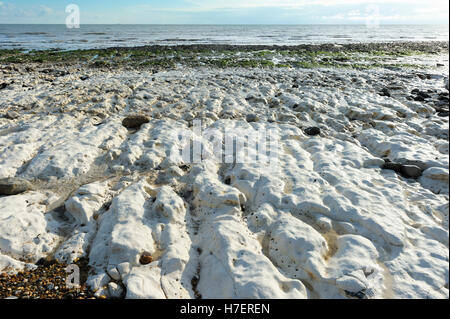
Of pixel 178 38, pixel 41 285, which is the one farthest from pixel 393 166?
pixel 178 38

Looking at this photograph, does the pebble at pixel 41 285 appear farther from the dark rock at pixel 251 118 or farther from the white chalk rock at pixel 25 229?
the dark rock at pixel 251 118

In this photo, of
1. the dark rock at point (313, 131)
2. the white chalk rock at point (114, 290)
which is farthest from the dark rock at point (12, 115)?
the dark rock at point (313, 131)

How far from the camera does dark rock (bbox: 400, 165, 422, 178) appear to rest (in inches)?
202

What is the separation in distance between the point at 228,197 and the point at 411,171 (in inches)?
136

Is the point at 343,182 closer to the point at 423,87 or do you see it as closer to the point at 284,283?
the point at 284,283

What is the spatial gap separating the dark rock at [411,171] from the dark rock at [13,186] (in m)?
6.73

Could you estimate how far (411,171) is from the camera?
5168 millimetres

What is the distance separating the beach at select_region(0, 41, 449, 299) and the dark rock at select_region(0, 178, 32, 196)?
Result: 0.09 ft

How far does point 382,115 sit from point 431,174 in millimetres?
3477

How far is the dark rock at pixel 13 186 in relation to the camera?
464 cm

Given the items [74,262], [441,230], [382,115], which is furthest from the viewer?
[382,115]

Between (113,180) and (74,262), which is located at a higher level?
(113,180)
